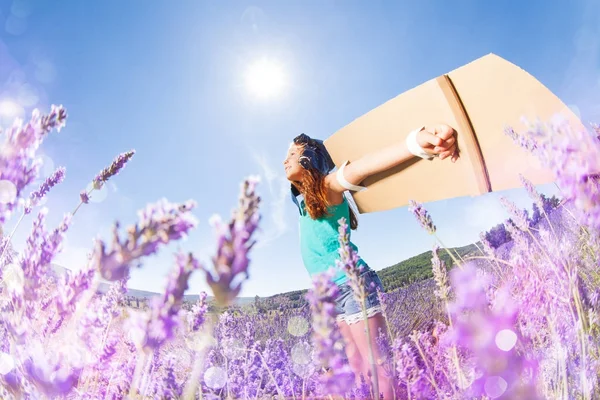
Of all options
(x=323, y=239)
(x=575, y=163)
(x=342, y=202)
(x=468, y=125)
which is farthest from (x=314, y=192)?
(x=575, y=163)

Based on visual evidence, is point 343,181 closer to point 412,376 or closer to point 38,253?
point 412,376

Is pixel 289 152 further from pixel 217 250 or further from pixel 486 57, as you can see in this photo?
pixel 217 250

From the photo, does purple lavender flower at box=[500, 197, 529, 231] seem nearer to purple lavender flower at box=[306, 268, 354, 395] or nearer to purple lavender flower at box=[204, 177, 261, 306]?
purple lavender flower at box=[306, 268, 354, 395]

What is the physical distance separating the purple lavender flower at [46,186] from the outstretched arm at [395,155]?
1.58 m

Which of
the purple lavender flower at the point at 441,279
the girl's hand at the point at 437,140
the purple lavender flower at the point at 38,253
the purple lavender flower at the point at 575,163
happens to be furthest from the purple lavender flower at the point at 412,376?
the purple lavender flower at the point at 38,253

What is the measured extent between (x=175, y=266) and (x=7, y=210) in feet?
2.51

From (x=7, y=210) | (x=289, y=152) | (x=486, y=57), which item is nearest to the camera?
(x=7, y=210)

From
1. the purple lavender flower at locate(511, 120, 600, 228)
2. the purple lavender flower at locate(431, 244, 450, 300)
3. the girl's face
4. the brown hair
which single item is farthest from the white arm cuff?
the purple lavender flower at locate(511, 120, 600, 228)

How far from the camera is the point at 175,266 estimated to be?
1.97 feet

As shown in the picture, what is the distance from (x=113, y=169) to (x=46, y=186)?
0.61 meters

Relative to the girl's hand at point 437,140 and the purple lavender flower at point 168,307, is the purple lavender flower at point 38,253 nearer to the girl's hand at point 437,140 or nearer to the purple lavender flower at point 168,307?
the purple lavender flower at point 168,307

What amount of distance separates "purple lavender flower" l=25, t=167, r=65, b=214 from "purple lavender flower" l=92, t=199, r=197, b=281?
1366 mm

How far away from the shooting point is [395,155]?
205 cm

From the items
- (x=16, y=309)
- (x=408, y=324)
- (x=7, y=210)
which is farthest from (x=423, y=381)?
(x=408, y=324)
